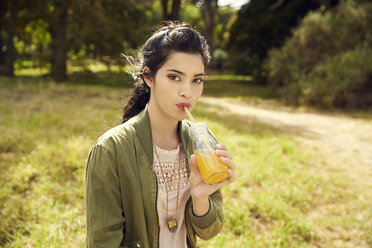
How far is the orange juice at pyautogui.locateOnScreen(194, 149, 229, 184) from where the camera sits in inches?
54.5

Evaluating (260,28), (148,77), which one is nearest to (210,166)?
(148,77)

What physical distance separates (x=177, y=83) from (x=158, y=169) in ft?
1.55

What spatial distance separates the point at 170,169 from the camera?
167 cm

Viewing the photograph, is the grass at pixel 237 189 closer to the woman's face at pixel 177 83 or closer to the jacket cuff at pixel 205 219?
the woman's face at pixel 177 83

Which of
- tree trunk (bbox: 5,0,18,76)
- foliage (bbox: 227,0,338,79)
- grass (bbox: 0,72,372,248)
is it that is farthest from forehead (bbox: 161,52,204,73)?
foliage (bbox: 227,0,338,79)

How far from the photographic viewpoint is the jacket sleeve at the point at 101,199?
1369 mm

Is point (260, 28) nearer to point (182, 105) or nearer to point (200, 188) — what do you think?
point (182, 105)

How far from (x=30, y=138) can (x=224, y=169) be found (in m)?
3.99

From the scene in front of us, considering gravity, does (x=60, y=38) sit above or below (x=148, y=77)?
above

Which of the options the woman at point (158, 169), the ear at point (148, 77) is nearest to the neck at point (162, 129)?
the woman at point (158, 169)

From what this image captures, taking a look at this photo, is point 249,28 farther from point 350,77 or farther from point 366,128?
point 366,128

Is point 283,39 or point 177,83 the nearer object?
point 177,83

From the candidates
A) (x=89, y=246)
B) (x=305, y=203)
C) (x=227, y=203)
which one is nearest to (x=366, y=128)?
(x=305, y=203)

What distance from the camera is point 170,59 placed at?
153cm
